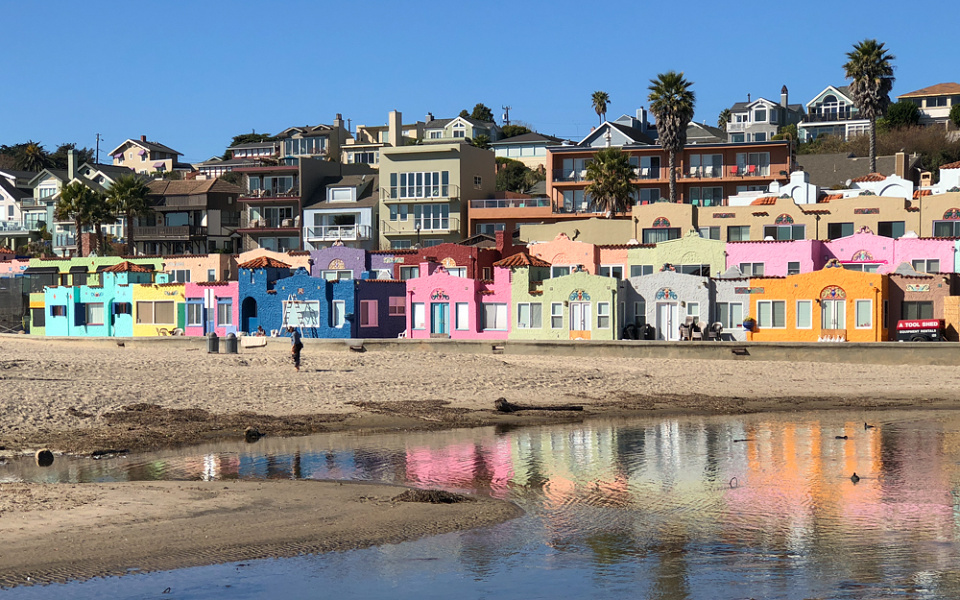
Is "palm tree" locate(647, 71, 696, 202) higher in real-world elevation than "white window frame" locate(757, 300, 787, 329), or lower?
Answer: higher

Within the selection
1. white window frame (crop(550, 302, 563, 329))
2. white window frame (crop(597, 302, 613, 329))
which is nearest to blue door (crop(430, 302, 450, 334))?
white window frame (crop(550, 302, 563, 329))

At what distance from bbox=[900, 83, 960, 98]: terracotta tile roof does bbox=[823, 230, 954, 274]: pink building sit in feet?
294

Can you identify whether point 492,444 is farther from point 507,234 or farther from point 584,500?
point 507,234

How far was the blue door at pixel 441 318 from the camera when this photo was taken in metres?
59.4

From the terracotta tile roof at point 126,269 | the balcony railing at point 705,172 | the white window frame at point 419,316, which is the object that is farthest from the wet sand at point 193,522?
the balcony railing at point 705,172

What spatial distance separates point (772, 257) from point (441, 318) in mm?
17811

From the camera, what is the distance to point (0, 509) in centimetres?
1788

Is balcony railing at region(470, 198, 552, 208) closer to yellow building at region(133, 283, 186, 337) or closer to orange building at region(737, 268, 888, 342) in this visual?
yellow building at region(133, 283, 186, 337)

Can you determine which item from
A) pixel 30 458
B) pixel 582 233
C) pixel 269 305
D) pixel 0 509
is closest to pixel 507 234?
pixel 582 233

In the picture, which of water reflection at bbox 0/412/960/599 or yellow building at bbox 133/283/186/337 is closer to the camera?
water reflection at bbox 0/412/960/599

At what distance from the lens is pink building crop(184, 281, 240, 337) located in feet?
211

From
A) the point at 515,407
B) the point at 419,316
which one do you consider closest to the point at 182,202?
the point at 419,316

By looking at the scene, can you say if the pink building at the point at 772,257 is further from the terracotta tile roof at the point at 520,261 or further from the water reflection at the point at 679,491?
the water reflection at the point at 679,491

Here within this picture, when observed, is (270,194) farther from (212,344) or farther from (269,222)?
(212,344)
